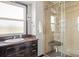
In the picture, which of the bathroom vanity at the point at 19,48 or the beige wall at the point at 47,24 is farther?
the beige wall at the point at 47,24

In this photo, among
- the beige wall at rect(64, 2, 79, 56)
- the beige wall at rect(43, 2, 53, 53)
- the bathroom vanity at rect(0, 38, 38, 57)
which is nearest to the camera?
the bathroom vanity at rect(0, 38, 38, 57)

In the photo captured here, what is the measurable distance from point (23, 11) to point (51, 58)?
86 centimetres

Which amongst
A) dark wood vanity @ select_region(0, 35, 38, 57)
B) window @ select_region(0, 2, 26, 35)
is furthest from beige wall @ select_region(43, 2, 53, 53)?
window @ select_region(0, 2, 26, 35)

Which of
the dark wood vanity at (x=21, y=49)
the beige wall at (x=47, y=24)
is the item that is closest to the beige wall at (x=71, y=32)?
the beige wall at (x=47, y=24)

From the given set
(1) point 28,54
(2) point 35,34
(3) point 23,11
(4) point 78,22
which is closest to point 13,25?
(3) point 23,11

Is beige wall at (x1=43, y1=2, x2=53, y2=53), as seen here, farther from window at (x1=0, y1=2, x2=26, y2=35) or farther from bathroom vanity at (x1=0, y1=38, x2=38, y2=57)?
window at (x1=0, y1=2, x2=26, y2=35)

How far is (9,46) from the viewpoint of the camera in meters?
1.51

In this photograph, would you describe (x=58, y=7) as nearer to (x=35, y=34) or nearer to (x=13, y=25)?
(x=35, y=34)

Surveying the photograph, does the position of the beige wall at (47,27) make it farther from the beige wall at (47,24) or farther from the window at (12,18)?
the window at (12,18)

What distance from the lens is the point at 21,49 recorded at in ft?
5.31

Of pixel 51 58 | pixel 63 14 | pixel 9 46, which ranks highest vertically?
pixel 63 14

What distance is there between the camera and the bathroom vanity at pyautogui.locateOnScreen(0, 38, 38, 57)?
1.48 m

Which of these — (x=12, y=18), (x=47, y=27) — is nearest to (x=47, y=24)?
(x=47, y=27)

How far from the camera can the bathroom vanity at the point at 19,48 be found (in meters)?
1.48
